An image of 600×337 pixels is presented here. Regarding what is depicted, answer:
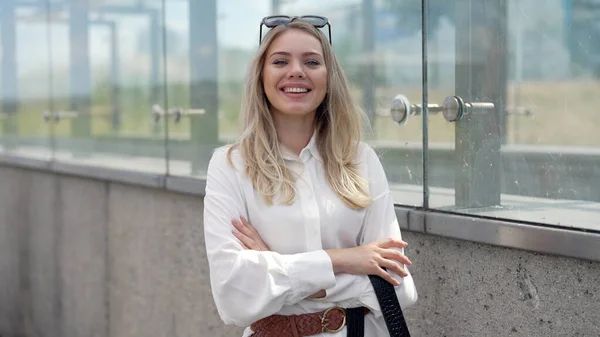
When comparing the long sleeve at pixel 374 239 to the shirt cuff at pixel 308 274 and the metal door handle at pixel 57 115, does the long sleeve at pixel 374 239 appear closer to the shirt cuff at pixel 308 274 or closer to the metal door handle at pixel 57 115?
the shirt cuff at pixel 308 274

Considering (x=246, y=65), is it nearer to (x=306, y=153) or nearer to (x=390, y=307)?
(x=306, y=153)

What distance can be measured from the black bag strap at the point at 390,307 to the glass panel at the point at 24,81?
20.4ft

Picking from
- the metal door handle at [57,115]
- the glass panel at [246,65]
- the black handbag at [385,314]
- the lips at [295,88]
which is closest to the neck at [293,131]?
the lips at [295,88]

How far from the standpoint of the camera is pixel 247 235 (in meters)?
2.83

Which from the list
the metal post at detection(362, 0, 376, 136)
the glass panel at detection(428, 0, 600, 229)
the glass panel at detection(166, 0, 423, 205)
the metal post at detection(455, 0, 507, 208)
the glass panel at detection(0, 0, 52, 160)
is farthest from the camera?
the glass panel at detection(0, 0, 52, 160)

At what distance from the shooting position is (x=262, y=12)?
17.6ft

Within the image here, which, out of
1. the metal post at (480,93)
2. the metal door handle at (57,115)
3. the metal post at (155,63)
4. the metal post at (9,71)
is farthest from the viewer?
the metal post at (9,71)

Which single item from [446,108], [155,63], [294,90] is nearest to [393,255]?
[294,90]

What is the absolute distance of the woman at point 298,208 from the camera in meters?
2.73

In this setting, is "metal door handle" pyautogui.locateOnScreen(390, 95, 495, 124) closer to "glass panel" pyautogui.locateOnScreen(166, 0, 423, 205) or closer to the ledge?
"glass panel" pyautogui.locateOnScreen(166, 0, 423, 205)

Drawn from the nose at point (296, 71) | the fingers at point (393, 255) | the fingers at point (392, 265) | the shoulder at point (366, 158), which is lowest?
the fingers at point (392, 265)

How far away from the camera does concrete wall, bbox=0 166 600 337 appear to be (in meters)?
3.18

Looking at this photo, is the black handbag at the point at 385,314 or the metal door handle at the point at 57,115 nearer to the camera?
the black handbag at the point at 385,314

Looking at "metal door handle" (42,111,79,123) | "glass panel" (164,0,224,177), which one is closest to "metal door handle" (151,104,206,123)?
"glass panel" (164,0,224,177)
